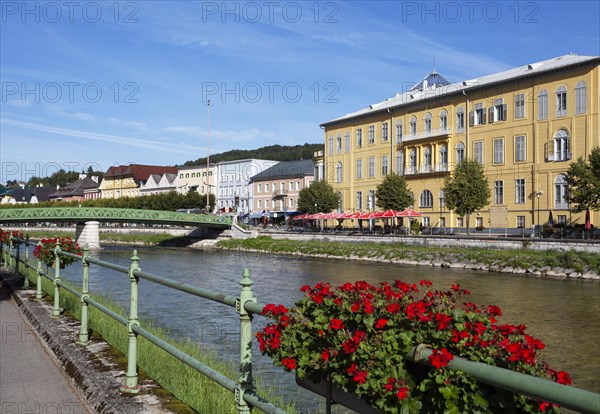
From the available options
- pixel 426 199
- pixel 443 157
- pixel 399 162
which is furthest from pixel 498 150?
pixel 399 162

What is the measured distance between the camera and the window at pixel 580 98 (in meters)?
43.4

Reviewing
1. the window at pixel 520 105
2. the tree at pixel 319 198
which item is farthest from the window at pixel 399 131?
the window at pixel 520 105

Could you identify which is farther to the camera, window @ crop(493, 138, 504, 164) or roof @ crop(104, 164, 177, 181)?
roof @ crop(104, 164, 177, 181)

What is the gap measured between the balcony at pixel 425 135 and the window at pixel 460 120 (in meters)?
0.87

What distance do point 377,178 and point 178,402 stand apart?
5898 cm

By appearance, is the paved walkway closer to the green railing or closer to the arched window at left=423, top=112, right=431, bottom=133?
the green railing

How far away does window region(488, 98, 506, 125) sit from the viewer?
49.8m

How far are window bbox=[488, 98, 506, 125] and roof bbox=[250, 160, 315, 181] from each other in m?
35.8

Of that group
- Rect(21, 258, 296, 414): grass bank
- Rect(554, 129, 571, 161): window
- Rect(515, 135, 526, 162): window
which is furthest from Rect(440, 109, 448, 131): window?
Rect(21, 258, 296, 414): grass bank

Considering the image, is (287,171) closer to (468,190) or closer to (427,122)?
(427,122)

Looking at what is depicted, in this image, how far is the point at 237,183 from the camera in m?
99.2

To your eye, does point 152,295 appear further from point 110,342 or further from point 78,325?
point 110,342

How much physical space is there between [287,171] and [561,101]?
4772 centimetres

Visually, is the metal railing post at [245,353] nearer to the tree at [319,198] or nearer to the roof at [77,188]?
the tree at [319,198]
